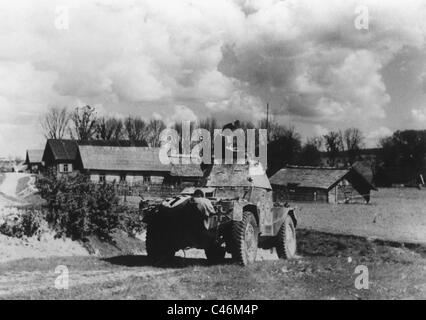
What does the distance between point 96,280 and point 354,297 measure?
4.59 metres

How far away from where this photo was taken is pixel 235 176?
43.3ft

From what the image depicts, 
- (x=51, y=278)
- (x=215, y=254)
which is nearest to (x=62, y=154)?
(x=215, y=254)

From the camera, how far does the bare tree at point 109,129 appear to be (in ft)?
282

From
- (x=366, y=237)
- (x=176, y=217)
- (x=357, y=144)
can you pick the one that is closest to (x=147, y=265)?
(x=176, y=217)

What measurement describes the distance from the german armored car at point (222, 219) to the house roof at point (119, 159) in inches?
1592

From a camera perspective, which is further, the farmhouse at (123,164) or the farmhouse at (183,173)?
the farmhouse at (123,164)

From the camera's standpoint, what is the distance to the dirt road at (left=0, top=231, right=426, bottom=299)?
8.23m

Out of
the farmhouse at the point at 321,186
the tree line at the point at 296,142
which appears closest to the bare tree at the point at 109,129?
the tree line at the point at 296,142

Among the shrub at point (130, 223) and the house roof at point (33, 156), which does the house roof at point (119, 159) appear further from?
the shrub at point (130, 223)

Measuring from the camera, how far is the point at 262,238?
13.1 metres

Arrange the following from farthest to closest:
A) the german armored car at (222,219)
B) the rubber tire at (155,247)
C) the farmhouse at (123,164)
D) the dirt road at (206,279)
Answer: the farmhouse at (123,164), the rubber tire at (155,247), the german armored car at (222,219), the dirt road at (206,279)

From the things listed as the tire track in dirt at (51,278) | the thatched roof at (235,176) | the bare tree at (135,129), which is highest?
the bare tree at (135,129)

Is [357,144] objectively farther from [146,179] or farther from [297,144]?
[146,179]
